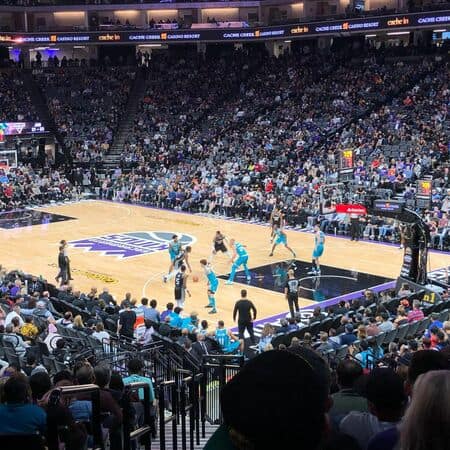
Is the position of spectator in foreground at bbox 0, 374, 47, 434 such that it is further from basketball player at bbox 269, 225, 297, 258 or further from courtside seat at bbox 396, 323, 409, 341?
basketball player at bbox 269, 225, 297, 258

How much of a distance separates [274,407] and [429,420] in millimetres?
540

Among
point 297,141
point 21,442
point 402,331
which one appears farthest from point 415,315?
point 297,141

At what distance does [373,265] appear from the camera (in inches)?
977

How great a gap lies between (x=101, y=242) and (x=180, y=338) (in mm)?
16033

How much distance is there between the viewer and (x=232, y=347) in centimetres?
1465

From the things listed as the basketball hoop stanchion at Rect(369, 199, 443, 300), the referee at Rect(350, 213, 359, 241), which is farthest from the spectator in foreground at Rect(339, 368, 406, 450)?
the referee at Rect(350, 213, 359, 241)

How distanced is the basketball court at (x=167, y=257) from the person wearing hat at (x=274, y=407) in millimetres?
17147

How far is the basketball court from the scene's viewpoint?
21750mm

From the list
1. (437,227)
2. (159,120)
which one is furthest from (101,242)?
(159,120)

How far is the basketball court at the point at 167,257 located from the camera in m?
21.8

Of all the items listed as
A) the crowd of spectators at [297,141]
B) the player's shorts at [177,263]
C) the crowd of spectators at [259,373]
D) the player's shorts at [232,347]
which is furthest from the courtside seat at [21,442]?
the crowd of spectators at [297,141]

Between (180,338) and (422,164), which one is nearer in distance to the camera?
(180,338)

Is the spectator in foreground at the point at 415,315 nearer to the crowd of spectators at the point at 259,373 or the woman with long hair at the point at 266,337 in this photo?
the crowd of spectators at the point at 259,373

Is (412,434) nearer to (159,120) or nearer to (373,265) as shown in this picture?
(373,265)
